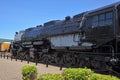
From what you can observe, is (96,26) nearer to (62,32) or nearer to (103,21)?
(103,21)

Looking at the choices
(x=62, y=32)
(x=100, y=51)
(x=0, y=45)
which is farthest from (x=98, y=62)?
(x=0, y=45)

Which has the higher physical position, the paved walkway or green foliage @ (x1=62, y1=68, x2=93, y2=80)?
green foliage @ (x1=62, y1=68, x2=93, y2=80)

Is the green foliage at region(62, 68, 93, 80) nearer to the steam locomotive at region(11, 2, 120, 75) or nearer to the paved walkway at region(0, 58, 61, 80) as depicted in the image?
the paved walkway at region(0, 58, 61, 80)

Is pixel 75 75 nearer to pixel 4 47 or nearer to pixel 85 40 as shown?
pixel 85 40

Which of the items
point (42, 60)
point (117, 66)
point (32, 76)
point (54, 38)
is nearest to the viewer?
point (32, 76)

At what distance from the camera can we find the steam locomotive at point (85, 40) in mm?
17609

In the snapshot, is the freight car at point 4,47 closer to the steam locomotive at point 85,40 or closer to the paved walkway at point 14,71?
the steam locomotive at point 85,40

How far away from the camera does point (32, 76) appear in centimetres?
1111

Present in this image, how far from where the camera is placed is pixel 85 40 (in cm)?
2095

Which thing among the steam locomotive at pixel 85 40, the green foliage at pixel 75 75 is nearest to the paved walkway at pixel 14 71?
the steam locomotive at pixel 85 40

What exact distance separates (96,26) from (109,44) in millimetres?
1951

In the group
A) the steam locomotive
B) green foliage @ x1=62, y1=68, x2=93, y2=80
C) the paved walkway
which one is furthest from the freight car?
green foliage @ x1=62, y1=68, x2=93, y2=80

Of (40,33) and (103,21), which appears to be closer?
(103,21)

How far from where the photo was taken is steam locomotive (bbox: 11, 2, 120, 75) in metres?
17.6
